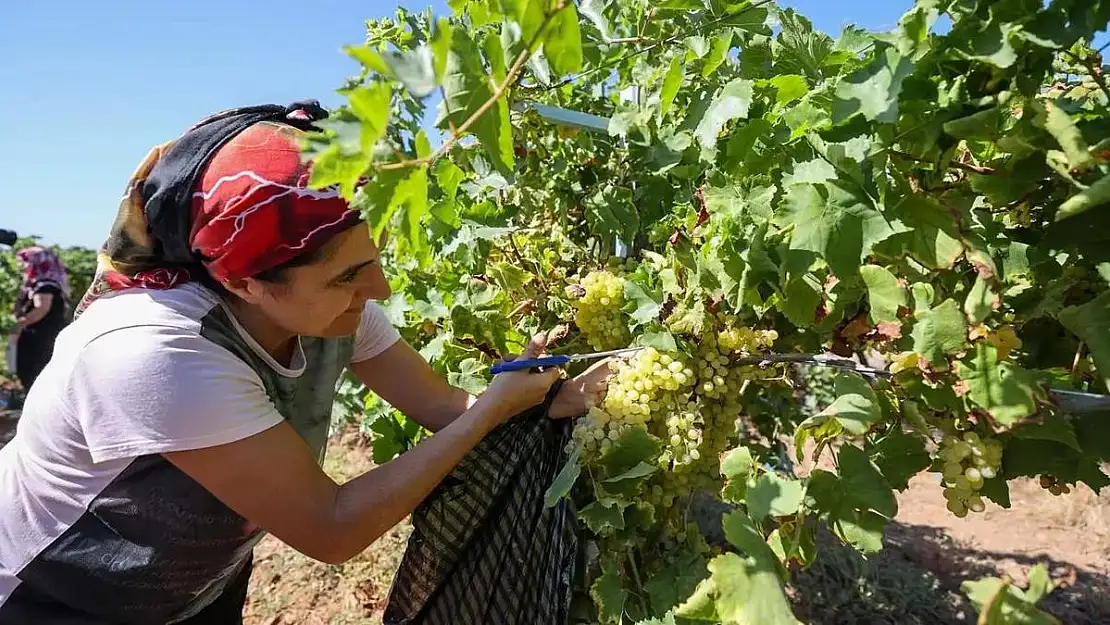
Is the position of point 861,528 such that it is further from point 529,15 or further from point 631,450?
point 529,15

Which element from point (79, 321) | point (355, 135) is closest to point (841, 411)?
point (355, 135)

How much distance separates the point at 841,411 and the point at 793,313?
211 millimetres

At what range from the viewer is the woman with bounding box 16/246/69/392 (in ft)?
22.2

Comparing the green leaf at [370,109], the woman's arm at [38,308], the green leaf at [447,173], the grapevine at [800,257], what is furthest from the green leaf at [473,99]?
the woman's arm at [38,308]

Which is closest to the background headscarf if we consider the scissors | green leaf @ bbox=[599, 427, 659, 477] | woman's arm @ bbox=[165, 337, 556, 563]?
woman's arm @ bbox=[165, 337, 556, 563]

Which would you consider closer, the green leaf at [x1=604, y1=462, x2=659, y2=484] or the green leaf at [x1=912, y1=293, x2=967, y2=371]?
the green leaf at [x1=912, y1=293, x2=967, y2=371]

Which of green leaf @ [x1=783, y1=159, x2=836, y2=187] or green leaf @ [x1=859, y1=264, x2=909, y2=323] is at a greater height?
green leaf @ [x1=783, y1=159, x2=836, y2=187]

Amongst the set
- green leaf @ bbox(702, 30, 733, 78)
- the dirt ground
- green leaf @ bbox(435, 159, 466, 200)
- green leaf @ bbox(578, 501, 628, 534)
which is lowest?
the dirt ground

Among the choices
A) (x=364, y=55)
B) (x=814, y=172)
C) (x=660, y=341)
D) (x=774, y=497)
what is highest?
(x=814, y=172)

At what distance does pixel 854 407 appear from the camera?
1.10 meters

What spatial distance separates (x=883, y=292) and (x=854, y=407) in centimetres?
17

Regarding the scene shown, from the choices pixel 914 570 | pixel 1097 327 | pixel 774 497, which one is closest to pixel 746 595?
pixel 774 497

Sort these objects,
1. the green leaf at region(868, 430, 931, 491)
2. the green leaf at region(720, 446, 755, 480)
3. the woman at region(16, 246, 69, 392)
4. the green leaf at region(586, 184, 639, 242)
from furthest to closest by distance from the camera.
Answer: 1. the woman at region(16, 246, 69, 392)
2. the green leaf at region(586, 184, 639, 242)
3. the green leaf at region(720, 446, 755, 480)
4. the green leaf at region(868, 430, 931, 491)

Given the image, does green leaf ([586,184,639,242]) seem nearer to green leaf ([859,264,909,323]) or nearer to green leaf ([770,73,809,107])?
green leaf ([770,73,809,107])
